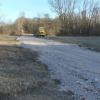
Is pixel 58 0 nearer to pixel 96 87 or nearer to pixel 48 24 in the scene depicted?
pixel 48 24

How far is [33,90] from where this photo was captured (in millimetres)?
9969

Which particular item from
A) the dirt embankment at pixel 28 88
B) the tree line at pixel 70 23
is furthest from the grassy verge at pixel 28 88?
the tree line at pixel 70 23

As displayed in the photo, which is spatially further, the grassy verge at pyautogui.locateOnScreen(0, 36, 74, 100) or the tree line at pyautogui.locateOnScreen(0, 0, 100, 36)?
the tree line at pyautogui.locateOnScreen(0, 0, 100, 36)

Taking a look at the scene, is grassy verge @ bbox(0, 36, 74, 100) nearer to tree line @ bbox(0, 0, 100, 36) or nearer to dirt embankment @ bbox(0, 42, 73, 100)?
dirt embankment @ bbox(0, 42, 73, 100)

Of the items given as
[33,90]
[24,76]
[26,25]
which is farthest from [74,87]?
[26,25]

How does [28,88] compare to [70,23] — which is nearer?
[28,88]

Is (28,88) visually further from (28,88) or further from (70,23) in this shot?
(70,23)

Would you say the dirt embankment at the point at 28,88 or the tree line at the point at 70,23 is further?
the tree line at the point at 70,23

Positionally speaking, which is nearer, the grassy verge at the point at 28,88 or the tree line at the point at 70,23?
the grassy verge at the point at 28,88

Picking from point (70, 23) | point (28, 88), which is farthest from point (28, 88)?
point (70, 23)

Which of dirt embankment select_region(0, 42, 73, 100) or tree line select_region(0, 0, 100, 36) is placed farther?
tree line select_region(0, 0, 100, 36)

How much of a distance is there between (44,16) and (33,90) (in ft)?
354

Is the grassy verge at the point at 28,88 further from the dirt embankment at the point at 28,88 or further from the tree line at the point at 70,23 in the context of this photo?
the tree line at the point at 70,23

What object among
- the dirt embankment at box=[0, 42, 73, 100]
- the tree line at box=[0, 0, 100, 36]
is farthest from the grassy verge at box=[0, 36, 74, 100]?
the tree line at box=[0, 0, 100, 36]
